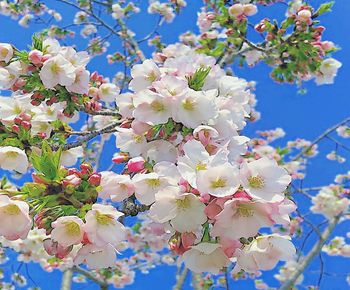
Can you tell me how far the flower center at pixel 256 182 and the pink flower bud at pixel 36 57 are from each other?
1.14m

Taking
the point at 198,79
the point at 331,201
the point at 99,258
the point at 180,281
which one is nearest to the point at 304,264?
the point at 180,281

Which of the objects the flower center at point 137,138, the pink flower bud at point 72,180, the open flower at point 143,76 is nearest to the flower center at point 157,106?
the flower center at point 137,138

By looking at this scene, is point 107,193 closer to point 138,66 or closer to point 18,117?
point 138,66

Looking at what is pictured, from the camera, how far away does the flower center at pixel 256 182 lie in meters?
1.07

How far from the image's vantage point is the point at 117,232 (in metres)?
1.14

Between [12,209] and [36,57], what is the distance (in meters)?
0.94

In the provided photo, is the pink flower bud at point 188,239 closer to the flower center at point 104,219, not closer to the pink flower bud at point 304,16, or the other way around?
the flower center at point 104,219

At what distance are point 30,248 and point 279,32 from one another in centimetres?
437

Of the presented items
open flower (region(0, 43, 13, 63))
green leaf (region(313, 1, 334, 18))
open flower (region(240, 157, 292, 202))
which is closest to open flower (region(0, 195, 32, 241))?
open flower (region(240, 157, 292, 202))

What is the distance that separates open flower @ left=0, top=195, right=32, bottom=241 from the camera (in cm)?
107

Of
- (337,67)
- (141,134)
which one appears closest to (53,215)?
(141,134)

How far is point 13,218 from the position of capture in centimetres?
108

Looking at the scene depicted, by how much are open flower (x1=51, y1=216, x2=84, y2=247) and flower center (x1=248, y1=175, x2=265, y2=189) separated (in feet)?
1.34

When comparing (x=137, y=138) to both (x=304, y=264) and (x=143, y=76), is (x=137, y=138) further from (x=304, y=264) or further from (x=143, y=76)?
(x=304, y=264)
